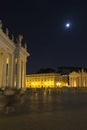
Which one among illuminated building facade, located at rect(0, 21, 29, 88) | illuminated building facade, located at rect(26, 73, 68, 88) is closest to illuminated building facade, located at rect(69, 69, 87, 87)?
illuminated building facade, located at rect(26, 73, 68, 88)

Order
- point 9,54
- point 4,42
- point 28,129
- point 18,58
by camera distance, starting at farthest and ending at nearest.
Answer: point 18,58 < point 9,54 < point 4,42 < point 28,129

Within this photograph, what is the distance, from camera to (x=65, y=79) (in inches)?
5463

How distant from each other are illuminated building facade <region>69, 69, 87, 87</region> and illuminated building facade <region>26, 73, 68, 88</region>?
5649 millimetres

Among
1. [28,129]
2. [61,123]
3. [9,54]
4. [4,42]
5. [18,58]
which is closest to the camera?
[28,129]

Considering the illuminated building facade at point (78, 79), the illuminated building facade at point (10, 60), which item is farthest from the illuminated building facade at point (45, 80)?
the illuminated building facade at point (10, 60)

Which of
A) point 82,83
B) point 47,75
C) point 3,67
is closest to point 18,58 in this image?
point 3,67

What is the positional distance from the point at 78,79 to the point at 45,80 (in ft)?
62.3

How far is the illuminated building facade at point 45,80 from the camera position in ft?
425

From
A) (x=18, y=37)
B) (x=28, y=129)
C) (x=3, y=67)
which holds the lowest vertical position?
(x=28, y=129)

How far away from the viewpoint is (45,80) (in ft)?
427

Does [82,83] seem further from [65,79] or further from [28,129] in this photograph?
[28,129]

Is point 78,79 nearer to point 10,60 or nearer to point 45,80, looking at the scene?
point 45,80

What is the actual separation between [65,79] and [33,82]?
1937 centimetres

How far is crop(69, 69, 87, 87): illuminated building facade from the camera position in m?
132
